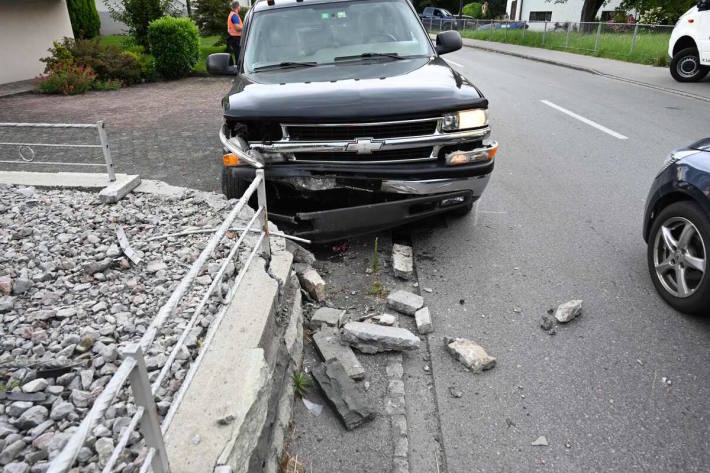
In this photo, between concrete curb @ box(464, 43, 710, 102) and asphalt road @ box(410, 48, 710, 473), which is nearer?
asphalt road @ box(410, 48, 710, 473)

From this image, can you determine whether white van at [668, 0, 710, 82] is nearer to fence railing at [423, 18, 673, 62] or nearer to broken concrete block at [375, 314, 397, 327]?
A: fence railing at [423, 18, 673, 62]

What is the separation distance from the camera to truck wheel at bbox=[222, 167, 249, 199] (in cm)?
429

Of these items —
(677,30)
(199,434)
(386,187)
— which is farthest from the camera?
(677,30)

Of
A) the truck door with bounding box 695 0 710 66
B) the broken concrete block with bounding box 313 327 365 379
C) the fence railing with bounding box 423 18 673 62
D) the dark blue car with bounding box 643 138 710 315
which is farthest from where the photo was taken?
the fence railing with bounding box 423 18 673 62

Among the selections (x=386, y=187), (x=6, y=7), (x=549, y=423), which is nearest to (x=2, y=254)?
(x=386, y=187)

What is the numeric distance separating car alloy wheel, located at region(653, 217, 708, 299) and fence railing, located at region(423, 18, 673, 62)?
16377 mm

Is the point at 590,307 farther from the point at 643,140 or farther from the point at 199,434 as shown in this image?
the point at 643,140

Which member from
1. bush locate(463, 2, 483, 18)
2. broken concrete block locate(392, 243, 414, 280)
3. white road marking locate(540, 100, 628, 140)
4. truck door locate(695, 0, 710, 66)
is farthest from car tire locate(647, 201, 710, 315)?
bush locate(463, 2, 483, 18)

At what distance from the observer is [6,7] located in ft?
45.4

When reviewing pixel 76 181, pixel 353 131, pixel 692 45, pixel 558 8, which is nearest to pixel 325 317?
pixel 353 131

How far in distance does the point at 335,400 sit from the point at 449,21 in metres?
43.7

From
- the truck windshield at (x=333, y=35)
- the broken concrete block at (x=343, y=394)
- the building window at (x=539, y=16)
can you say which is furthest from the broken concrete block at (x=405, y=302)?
the building window at (x=539, y=16)

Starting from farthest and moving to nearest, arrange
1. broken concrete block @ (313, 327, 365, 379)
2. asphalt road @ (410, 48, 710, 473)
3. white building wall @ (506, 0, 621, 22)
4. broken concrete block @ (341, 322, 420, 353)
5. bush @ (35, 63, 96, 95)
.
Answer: white building wall @ (506, 0, 621, 22), bush @ (35, 63, 96, 95), broken concrete block @ (341, 322, 420, 353), broken concrete block @ (313, 327, 365, 379), asphalt road @ (410, 48, 710, 473)

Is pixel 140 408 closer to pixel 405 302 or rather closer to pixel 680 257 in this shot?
pixel 405 302
